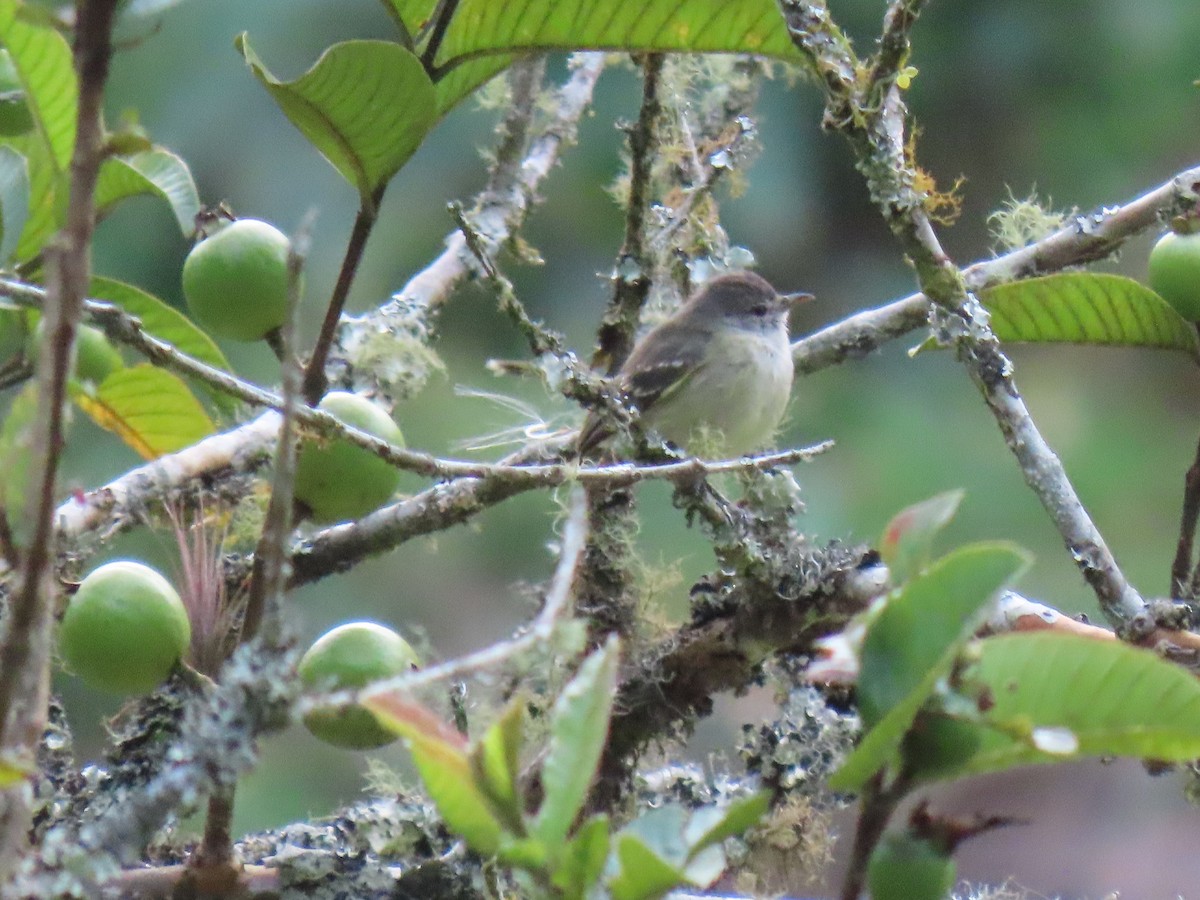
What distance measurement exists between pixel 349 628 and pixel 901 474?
4.80 m

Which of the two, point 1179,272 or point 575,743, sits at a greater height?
point 1179,272

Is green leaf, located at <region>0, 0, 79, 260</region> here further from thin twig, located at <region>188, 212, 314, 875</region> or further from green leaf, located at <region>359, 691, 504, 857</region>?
green leaf, located at <region>359, 691, 504, 857</region>

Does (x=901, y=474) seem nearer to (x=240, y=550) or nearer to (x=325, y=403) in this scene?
(x=240, y=550)

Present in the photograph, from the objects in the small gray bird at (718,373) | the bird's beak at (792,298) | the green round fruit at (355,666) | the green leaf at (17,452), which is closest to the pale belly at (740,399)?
the small gray bird at (718,373)

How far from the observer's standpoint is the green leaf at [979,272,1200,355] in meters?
1.36

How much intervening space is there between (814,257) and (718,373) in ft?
13.8

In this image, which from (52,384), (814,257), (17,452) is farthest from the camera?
(814,257)

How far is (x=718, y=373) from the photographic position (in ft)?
10.5

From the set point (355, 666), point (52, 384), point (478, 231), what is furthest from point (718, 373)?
point (52, 384)

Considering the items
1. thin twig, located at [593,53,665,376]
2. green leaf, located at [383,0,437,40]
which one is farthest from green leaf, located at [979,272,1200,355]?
green leaf, located at [383,0,437,40]

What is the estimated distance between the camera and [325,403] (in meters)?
1.33

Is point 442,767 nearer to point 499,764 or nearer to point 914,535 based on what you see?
point 499,764

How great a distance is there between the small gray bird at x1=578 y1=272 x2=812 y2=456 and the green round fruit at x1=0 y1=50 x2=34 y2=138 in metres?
1.61

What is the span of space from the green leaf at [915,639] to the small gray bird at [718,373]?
2.21 m
